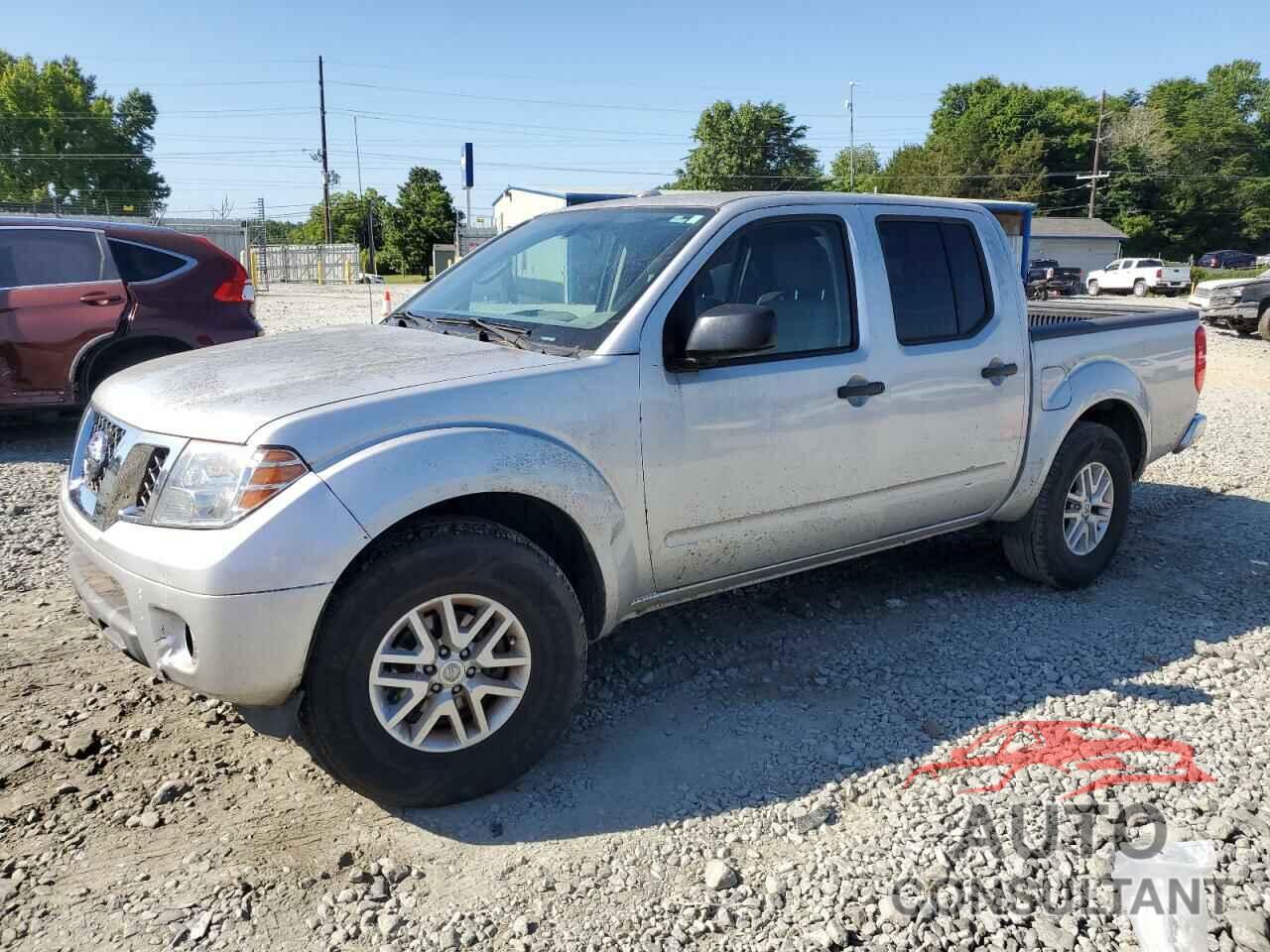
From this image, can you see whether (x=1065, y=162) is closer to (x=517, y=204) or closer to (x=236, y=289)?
(x=517, y=204)

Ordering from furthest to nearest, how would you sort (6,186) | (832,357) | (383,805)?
(6,186) < (832,357) < (383,805)

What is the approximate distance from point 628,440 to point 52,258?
259 inches

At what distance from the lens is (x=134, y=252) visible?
8.01 metres

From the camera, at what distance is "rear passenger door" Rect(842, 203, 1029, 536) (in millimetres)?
4094

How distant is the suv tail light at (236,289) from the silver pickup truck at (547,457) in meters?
4.63

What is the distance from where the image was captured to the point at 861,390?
3.92 metres

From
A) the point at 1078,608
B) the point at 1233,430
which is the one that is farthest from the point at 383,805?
the point at 1233,430

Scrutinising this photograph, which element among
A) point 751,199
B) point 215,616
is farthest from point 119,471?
point 751,199

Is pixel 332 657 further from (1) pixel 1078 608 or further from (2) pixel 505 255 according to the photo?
(1) pixel 1078 608

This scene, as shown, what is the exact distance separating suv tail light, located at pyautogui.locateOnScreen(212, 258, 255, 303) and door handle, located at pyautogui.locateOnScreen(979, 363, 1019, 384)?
6194mm

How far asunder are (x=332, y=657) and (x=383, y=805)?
56cm

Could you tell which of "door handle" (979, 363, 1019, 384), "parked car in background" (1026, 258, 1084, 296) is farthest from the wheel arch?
"parked car in background" (1026, 258, 1084, 296)

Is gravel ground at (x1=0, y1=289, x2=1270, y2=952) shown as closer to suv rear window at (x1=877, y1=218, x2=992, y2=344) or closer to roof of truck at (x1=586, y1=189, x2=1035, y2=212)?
suv rear window at (x1=877, y1=218, x2=992, y2=344)

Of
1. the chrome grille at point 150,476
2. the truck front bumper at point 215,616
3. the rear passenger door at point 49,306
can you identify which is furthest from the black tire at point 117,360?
the truck front bumper at point 215,616
